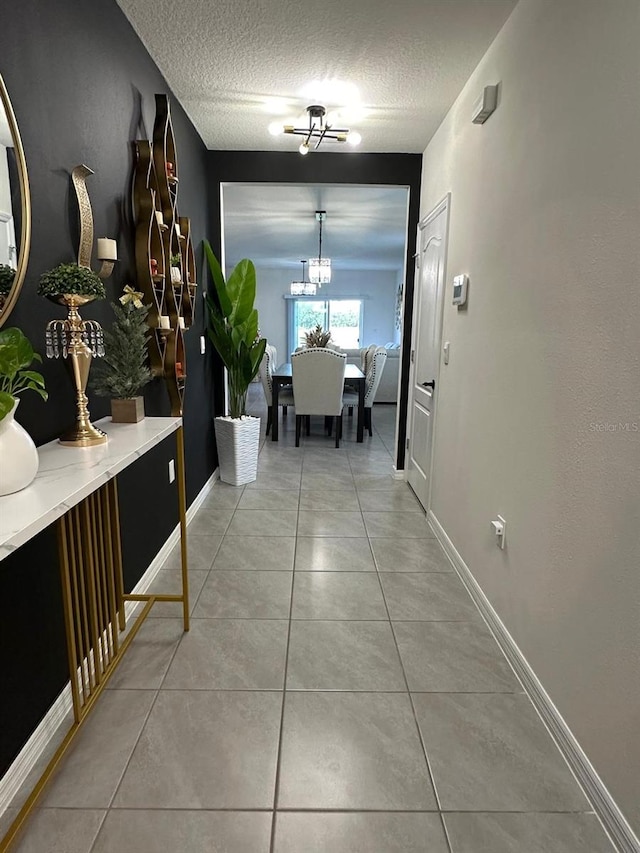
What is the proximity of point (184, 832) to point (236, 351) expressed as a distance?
2964 mm

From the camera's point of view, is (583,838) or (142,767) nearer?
(583,838)

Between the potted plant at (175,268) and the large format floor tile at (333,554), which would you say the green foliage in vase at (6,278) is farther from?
the large format floor tile at (333,554)

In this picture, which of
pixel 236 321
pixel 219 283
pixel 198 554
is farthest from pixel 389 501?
pixel 219 283

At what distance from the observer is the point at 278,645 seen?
1953 mm

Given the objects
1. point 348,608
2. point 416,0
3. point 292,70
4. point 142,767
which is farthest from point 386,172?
point 142,767

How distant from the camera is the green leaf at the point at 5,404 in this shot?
3.34 feet

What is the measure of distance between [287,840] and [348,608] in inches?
41.4

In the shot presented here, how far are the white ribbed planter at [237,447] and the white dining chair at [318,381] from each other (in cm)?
118

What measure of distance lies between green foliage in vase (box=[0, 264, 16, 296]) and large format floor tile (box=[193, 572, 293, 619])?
1.51 metres

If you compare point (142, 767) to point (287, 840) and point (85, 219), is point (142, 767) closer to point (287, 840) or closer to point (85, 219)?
point (287, 840)

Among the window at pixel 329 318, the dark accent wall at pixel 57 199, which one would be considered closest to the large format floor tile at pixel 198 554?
the dark accent wall at pixel 57 199

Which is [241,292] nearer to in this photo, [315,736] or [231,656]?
[231,656]

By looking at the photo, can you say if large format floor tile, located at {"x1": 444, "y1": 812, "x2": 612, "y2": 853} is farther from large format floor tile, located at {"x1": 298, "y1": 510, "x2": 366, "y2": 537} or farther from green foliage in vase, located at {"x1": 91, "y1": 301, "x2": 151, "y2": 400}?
large format floor tile, located at {"x1": 298, "y1": 510, "x2": 366, "y2": 537}

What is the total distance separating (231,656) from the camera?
1883 millimetres
